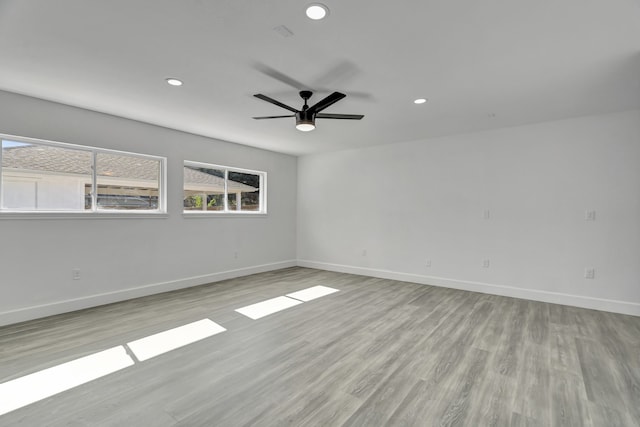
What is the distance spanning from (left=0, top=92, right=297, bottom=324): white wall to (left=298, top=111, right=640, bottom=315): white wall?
6.92ft

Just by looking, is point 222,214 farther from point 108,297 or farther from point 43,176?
point 43,176

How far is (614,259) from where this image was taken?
388 cm

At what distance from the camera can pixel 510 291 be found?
4531 mm

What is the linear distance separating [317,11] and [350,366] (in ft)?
8.60

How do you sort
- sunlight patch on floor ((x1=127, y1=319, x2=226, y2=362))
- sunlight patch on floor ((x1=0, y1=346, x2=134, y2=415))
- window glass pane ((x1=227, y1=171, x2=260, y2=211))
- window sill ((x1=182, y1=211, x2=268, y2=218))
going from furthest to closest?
window glass pane ((x1=227, y1=171, x2=260, y2=211)), window sill ((x1=182, y1=211, x2=268, y2=218)), sunlight patch on floor ((x1=127, y1=319, x2=226, y2=362)), sunlight patch on floor ((x1=0, y1=346, x2=134, y2=415))

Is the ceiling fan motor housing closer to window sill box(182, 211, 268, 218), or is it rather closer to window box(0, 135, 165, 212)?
window box(0, 135, 165, 212)

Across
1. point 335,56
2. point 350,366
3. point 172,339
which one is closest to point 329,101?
point 335,56

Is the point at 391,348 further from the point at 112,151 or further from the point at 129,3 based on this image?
the point at 112,151

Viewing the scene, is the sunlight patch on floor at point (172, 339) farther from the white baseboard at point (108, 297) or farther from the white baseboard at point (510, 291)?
the white baseboard at point (510, 291)

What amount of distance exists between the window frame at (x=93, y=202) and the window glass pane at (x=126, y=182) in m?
0.04

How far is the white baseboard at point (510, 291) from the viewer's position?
3847mm

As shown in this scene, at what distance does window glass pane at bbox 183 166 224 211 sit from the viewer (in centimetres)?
508

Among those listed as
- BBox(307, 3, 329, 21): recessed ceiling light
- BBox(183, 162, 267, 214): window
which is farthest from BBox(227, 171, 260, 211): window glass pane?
BBox(307, 3, 329, 21): recessed ceiling light

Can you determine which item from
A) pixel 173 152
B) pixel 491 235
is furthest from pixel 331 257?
pixel 173 152
